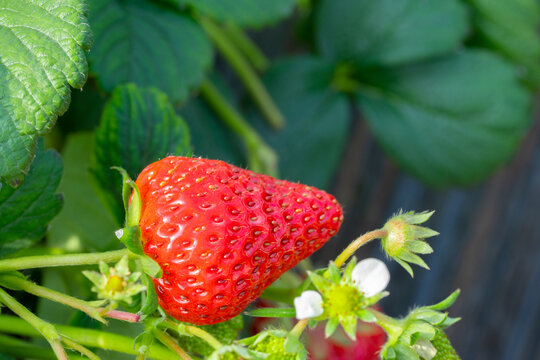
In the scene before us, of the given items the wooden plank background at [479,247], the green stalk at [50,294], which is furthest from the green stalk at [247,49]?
the green stalk at [50,294]

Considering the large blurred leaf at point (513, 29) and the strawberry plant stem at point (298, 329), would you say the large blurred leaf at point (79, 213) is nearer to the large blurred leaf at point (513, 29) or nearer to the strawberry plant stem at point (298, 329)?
the strawberry plant stem at point (298, 329)

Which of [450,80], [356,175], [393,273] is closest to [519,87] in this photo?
[450,80]

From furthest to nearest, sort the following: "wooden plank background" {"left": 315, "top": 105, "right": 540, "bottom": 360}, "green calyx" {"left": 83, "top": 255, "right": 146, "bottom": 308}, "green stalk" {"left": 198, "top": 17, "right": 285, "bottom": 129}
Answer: "wooden plank background" {"left": 315, "top": 105, "right": 540, "bottom": 360}, "green stalk" {"left": 198, "top": 17, "right": 285, "bottom": 129}, "green calyx" {"left": 83, "top": 255, "right": 146, "bottom": 308}

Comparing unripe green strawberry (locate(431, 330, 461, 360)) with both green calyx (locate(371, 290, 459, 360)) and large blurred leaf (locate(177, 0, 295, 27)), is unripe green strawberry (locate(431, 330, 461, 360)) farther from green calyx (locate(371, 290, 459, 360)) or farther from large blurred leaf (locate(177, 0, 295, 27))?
large blurred leaf (locate(177, 0, 295, 27))

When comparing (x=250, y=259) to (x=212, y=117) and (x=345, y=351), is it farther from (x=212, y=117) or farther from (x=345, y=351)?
(x=212, y=117)

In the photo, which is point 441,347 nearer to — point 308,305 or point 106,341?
point 308,305

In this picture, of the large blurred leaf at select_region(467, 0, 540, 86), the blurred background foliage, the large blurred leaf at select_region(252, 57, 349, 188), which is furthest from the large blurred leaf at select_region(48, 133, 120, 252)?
the large blurred leaf at select_region(467, 0, 540, 86)
